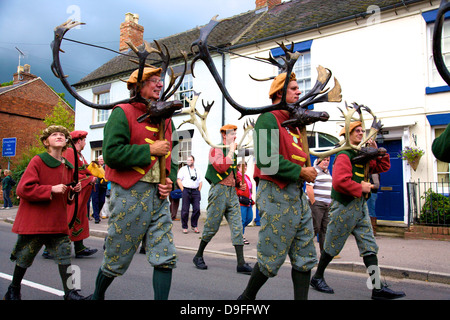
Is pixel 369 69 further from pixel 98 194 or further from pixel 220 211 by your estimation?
pixel 98 194

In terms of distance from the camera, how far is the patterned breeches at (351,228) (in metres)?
4.32

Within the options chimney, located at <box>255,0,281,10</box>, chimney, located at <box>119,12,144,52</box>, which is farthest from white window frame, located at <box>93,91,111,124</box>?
chimney, located at <box>255,0,281,10</box>

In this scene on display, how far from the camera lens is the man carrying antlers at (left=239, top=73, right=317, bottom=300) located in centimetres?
312

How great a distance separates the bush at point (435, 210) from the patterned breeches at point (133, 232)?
8.21m

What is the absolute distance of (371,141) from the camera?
502 cm

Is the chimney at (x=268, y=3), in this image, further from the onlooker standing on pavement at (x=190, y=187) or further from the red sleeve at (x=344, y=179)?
the red sleeve at (x=344, y=179)

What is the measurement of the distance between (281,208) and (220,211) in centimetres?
273

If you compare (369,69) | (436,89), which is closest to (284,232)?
(436,89)

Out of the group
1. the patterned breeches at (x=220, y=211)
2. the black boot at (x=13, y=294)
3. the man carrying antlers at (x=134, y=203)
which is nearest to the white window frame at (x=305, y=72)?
the patterned breeches at (x=220, y=211)

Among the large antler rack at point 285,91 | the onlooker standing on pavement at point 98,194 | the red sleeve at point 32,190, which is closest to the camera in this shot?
the large antler rack at point 285,91

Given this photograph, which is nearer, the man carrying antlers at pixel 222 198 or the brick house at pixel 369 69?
the man carrying antlers at pixel 222 198

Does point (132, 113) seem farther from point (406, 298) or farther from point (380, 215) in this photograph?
point (380, 215)

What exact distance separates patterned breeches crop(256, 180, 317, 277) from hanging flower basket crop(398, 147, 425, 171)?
7.86 metres
